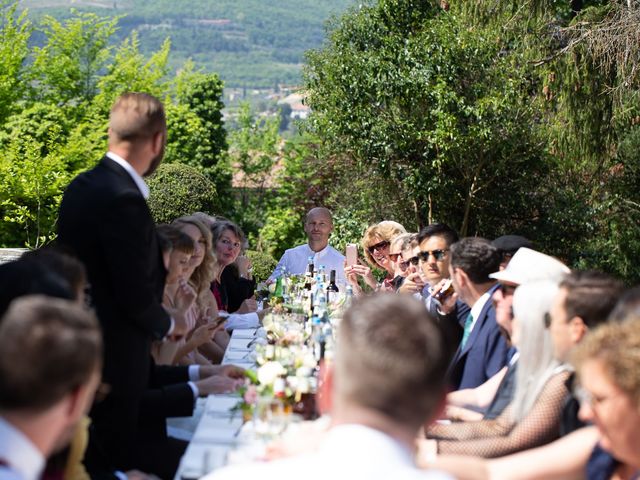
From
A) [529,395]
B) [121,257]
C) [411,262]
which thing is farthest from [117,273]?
[411,262]

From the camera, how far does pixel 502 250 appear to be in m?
5.36

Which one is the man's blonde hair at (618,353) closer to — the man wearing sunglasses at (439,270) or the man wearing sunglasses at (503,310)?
the man wearing sunglasses at (503,310)

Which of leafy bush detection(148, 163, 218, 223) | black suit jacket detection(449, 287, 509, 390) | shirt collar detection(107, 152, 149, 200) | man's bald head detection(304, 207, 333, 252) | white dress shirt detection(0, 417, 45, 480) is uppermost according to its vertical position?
shirt collar detection(107, 152, 149, 200)

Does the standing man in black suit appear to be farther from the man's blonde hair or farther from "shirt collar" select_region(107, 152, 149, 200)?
the man's blonde hair

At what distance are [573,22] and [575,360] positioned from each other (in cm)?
1082

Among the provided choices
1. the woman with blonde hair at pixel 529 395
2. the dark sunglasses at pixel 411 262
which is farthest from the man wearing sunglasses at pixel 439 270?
the woman with blonde hair at pixel 529 395

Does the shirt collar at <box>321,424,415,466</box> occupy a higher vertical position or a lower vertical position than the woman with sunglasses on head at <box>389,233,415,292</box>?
higher

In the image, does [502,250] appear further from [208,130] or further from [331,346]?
[208,130]

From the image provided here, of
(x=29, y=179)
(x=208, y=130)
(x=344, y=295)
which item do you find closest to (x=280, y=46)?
(x=208, y=130)

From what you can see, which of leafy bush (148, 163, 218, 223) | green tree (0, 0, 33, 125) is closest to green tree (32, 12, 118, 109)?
green tree (0, 0, 33, 125)

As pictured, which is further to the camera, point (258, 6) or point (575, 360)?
point (258, 6)

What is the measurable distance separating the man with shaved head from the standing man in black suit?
469 cm

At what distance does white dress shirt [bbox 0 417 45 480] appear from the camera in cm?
194

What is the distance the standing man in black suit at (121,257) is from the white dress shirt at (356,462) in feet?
5.55
